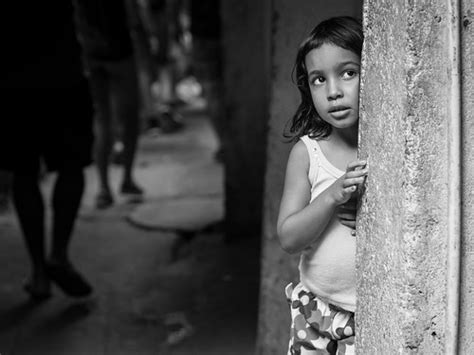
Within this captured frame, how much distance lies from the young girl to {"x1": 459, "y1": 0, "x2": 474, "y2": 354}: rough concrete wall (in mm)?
220

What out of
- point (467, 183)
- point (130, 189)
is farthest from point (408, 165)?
point (130, 189)

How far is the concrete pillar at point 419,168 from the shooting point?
1621 mm

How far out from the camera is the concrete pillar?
1.62 metres

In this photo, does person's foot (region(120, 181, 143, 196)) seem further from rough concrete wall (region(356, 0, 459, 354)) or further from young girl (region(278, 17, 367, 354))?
rough concrete wall (region(356, 0, 459, 354))

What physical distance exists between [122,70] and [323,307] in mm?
4114

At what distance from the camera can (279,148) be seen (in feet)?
9.19

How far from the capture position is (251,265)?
184 inches

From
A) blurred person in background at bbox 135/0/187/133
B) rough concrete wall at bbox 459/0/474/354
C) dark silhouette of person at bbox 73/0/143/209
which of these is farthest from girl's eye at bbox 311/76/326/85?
blurred person in background at bbox 135/0/187/133

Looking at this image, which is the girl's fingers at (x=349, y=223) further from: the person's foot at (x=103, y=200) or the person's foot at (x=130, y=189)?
the person's foot at (x=130, y=189)

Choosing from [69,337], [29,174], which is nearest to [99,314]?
[69,337]

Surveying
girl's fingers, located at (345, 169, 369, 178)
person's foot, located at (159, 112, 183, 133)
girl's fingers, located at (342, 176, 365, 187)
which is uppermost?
girl's fingers, located at (345, 169, 369, 178)

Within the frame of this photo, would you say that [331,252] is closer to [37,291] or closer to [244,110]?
[37,291]

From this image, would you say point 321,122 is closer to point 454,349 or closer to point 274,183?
point 454,349

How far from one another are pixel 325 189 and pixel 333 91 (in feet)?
0.77
